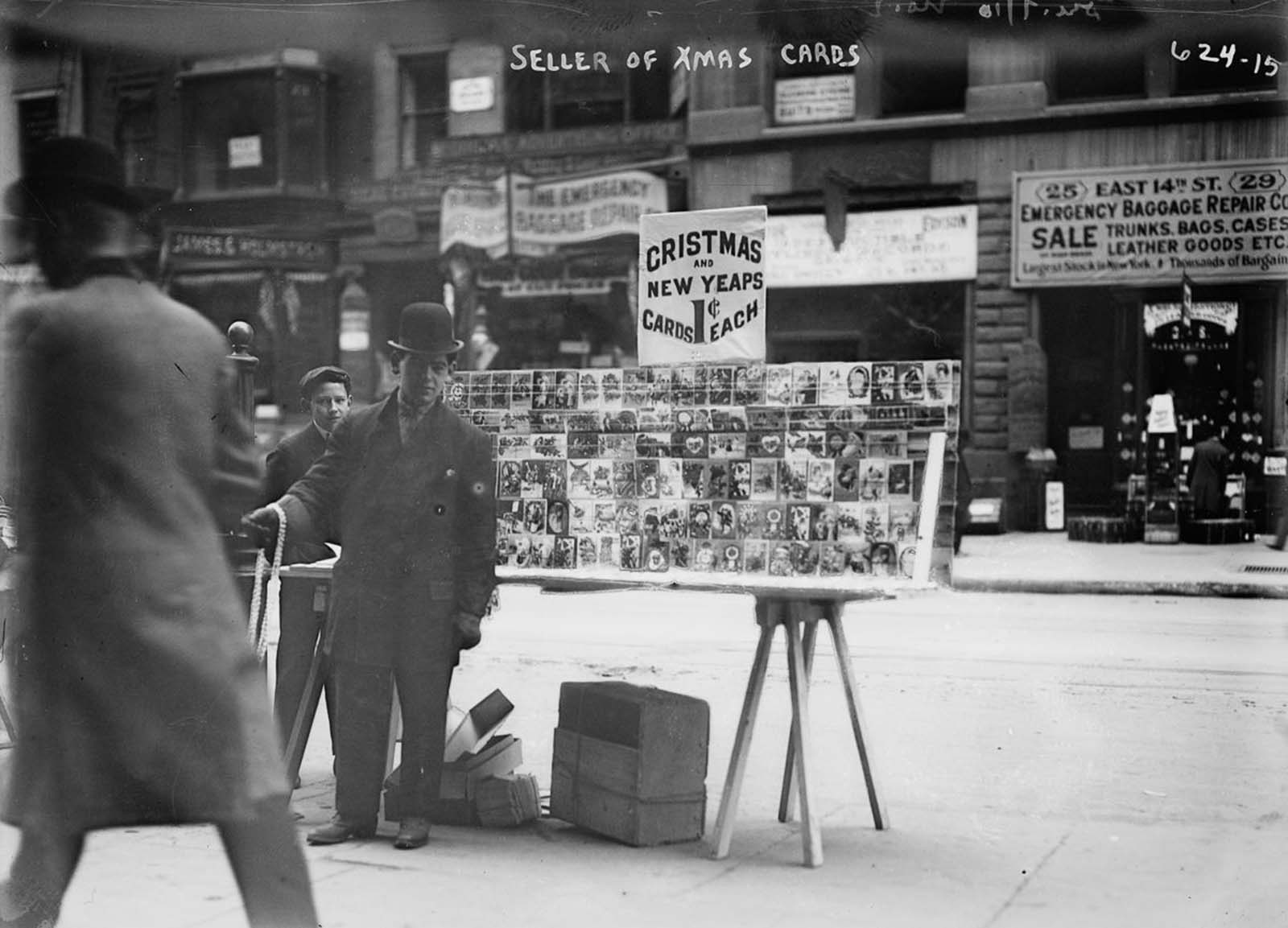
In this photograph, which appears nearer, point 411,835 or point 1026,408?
point 411,835

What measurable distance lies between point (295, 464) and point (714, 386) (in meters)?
2.11

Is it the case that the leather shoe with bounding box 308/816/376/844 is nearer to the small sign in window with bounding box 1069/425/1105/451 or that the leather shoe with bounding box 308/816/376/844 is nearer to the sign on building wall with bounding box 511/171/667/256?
the sign on building wall with bounding box 511/171/667/256

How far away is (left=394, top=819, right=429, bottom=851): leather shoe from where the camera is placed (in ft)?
17.5

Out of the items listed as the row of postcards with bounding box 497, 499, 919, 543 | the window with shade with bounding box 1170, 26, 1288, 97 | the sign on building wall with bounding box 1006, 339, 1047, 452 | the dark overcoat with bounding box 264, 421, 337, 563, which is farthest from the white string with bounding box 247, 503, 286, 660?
the sign on building wall with bounding box 1006, 339, 1047, 452

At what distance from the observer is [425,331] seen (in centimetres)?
559

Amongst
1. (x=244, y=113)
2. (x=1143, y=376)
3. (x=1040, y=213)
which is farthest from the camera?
(x=1143, y=376)

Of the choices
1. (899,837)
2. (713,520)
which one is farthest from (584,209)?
(899,837)

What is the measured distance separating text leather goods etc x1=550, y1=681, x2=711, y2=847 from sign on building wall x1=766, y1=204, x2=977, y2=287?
5.38m

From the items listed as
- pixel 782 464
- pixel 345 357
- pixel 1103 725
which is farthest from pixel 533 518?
pixel 345 357

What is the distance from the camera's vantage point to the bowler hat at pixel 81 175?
3.74m

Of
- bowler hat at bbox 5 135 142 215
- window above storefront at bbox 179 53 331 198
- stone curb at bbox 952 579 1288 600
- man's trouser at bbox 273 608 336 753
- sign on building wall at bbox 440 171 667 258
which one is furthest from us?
stone curb at bbox 952 579 1288 600

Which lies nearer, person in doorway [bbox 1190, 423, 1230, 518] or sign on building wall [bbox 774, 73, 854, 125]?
sign on building wall [bbox 774, 73, 854, 125]

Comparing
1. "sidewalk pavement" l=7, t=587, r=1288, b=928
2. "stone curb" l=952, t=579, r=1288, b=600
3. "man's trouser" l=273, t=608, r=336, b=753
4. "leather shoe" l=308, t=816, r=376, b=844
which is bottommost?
"stone curb" l=952, t=579, r=1288, b=600

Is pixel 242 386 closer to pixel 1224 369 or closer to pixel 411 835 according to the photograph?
pixel 411 835
